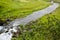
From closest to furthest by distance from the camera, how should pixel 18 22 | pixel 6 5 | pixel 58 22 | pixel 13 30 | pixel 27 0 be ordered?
pixel 13 30, pixel 18 22, pixel 58 22, pixel 6 5, pixel 27 0

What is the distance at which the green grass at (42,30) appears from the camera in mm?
27089

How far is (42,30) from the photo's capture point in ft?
94.9

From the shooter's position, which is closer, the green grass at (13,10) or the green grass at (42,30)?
the green grass at (42,30)

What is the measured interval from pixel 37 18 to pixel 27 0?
45.5ft

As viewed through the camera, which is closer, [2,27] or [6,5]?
[2,27]

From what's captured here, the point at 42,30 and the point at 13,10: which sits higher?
the point at 13,10

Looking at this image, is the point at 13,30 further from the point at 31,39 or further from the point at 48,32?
the point at 48,32

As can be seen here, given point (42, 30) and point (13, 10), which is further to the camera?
point (13, 10)

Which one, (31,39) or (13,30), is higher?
(13,30)

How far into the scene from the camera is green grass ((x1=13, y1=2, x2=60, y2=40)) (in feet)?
88.9

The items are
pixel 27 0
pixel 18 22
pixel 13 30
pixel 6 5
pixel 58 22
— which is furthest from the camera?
pixel 27 0

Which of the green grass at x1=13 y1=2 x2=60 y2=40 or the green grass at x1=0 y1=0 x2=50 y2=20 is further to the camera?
the green grass at x1=0 y1=0 x2=50 y2=20

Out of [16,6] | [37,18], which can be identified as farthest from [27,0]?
[37,18]

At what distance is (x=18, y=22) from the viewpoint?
94.0 feet
